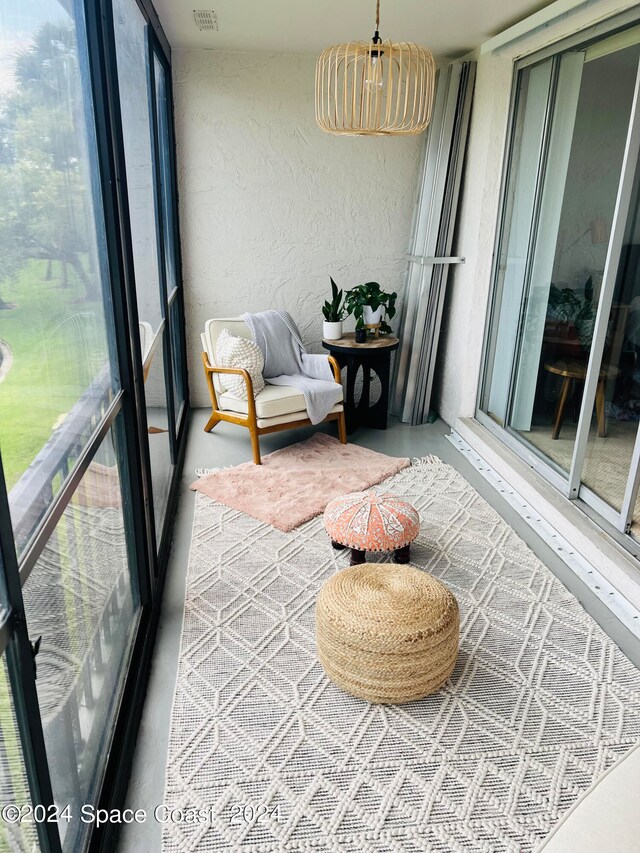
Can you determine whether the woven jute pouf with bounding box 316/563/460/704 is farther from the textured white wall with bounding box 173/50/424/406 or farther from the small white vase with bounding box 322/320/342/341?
the textured white wall with bounding box 173/50/424/406

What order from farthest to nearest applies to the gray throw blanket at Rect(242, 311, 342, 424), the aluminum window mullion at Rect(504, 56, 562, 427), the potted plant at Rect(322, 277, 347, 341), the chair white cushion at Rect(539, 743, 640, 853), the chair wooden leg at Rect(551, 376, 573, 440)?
the potted plant at Rect(322, 277, 347, 341), the gray throw blanket at Rect(242, 311, 342, 424), the aluminum window mullion at Rect(504, 56, 562, 427), the chair wooden leg at Rect(551, 376, 573, 440), the chair white cushion at Rect(539, 743, 640, 853)

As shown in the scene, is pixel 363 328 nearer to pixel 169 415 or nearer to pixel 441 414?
pixel 441 414

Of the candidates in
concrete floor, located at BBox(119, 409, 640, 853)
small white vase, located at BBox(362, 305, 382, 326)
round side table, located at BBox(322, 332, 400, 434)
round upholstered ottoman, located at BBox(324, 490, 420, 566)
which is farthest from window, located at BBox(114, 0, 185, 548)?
small white vase, located at BBox(362, 305, 382, 326)

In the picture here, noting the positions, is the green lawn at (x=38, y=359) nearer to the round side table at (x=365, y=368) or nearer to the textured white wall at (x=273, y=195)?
the round side table at (x=365, y=368)

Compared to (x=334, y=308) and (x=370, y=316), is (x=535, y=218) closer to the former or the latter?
(x=370, y=316)

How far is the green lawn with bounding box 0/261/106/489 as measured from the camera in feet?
3.65

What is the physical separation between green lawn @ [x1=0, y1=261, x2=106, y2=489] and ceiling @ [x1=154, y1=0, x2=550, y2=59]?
2.40 meters

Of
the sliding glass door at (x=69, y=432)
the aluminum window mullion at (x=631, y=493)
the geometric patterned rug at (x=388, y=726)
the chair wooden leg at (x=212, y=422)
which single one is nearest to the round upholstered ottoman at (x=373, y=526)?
the geometric patterned rug at (x=388, y=726)

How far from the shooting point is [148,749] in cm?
193

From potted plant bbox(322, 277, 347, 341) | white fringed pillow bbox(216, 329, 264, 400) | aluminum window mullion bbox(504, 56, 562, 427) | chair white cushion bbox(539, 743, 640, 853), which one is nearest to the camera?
chair white cushion bbox(539, 743, 640, 853)

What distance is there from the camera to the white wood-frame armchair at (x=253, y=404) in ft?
13.0

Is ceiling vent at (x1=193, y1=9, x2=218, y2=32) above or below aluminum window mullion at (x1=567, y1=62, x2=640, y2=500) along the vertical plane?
above

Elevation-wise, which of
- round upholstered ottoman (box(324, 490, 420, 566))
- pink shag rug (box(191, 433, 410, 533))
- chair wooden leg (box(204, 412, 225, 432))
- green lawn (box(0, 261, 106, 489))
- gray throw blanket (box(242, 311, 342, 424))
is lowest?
pink shag rug (box(191, 433, 410, 533))

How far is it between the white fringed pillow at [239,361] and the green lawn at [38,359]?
2.32 meters
